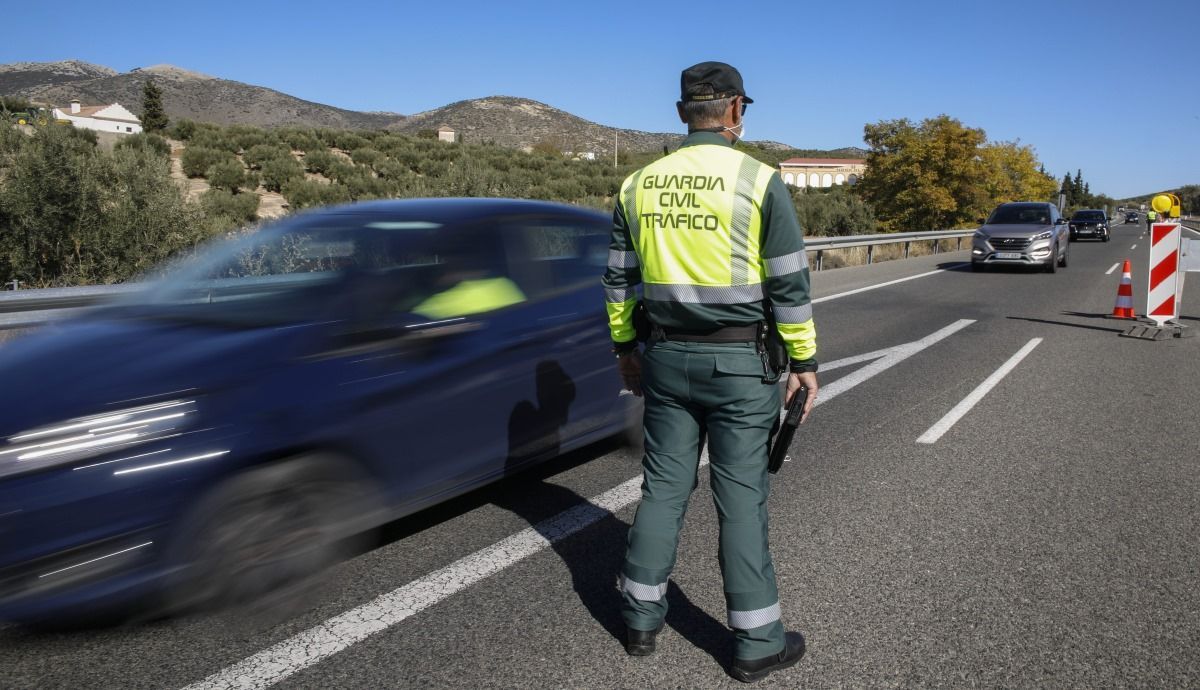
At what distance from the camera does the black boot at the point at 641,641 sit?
2.83m

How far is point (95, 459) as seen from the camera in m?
2.68

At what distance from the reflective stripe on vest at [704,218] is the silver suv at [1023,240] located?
18.5m

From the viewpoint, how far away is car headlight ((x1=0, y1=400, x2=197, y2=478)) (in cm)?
261

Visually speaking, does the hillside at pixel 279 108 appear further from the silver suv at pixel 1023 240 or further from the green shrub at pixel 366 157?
the silver suv at pixel 1023 240

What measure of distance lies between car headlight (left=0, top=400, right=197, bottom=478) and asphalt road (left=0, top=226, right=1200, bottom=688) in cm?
68

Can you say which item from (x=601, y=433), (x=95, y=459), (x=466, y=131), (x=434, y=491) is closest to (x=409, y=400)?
(x=434, y=491)

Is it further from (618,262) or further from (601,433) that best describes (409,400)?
(601,433)

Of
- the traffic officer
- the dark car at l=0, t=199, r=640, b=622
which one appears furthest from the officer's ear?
the dark car at l=0, t=199, r=640, b=622

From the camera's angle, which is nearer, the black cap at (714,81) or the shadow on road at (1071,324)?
the black cap at (714,81)

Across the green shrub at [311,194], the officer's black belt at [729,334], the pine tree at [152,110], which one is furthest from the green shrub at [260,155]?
the officer's black belt at [729,334]

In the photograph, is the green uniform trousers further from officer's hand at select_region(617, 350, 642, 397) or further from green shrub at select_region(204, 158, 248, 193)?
green shrub at select_region(204, 158, 248, 193)

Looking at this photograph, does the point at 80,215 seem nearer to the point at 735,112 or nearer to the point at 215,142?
the point at 735,112

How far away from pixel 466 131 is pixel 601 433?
365 ft

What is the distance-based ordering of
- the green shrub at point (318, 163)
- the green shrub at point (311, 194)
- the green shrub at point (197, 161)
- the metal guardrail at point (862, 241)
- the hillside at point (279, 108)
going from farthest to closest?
the hillside at point (279, 108)
the green shrub at point (318, 163)
the green shrub at point (197, 161)
the green shrub at point (311, 194)
the metal guardrail at point (862, 241)
